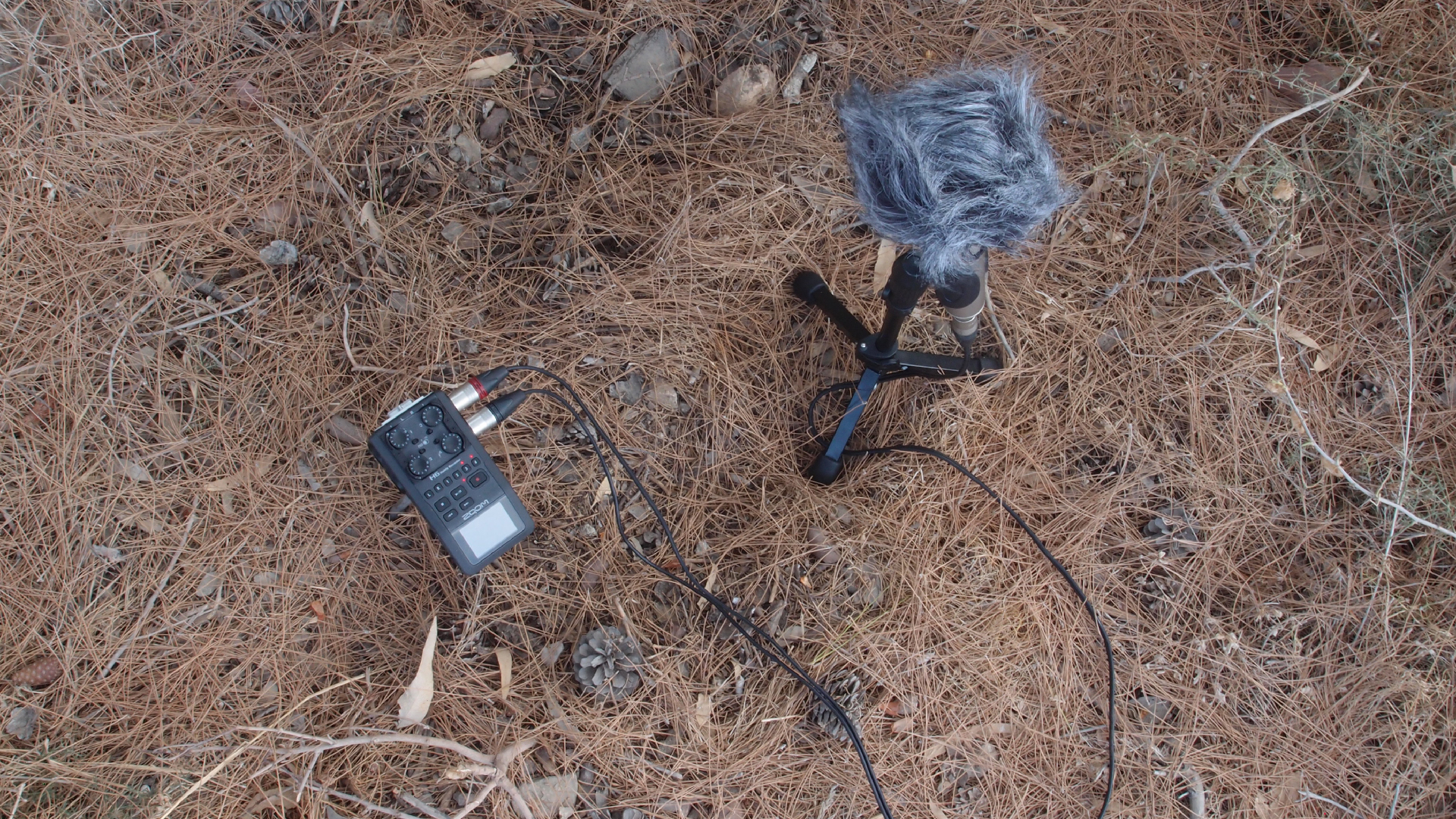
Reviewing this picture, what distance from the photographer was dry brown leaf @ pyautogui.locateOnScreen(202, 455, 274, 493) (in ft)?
6.13

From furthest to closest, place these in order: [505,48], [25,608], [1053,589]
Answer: [505,48]
[1053,589]
[25,608]

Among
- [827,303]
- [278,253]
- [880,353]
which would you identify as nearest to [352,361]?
[278,253]

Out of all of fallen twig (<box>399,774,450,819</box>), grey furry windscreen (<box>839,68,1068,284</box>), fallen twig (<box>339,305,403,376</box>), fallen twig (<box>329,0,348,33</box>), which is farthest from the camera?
fallen twig (<box>329,0,348,33</box>)

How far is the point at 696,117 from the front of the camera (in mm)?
2084

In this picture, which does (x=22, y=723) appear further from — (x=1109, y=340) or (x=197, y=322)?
(x=1109, y=340)

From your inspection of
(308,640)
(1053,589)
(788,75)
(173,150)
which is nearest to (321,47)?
(173,150)

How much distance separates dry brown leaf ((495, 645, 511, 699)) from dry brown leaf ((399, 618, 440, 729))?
148mm

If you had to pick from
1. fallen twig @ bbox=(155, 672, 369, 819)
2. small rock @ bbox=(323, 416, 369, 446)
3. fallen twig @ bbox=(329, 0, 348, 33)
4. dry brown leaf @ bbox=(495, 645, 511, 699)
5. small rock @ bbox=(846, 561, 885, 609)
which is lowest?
small rock @ bbox=(846, 561, 885, 609)

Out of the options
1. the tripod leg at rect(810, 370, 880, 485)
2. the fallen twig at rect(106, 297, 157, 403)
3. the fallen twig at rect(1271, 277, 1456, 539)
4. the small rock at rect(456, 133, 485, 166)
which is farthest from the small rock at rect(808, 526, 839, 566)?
the fallen twig at rect(106, 297, 157, 403)

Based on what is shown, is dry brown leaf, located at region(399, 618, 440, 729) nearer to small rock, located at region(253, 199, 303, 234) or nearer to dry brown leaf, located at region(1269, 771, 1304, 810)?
small rock, located at region(253, 199, 303, 234)

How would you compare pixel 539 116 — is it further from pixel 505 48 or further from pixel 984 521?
pixel 984 521

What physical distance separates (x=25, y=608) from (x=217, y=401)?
61 centimetres

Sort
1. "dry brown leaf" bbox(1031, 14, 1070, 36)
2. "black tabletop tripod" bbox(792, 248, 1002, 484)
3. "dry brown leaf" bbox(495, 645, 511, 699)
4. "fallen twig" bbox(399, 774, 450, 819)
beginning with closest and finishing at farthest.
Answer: "black tabletop tripod" bbox(792, 248, 1002, 484) < "fallen twig" bbox(399, 774, 450, 819) < "dry brown leaf" bbox(495, 645, 511, 699) < "dry brown leaf" bbox(1031, 14, 1070, 36)

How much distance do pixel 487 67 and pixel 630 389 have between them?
3.04 ft
